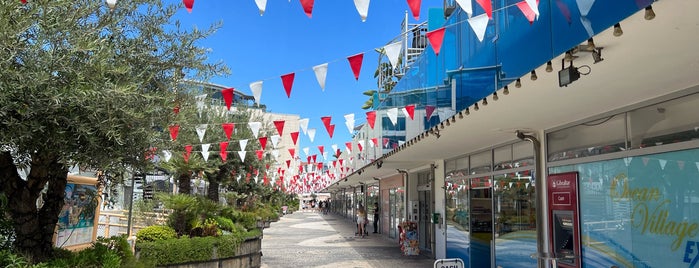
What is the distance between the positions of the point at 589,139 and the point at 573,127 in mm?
464

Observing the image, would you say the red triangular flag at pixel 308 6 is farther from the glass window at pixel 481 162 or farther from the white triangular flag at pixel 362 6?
the glass window at pixel 481 162

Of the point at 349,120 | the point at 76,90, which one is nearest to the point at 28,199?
the point at 76,90

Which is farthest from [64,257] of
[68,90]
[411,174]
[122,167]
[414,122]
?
[411,174]

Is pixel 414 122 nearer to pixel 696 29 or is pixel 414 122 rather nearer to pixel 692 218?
pixel 692 218

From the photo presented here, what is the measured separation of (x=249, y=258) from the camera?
35.1 feet

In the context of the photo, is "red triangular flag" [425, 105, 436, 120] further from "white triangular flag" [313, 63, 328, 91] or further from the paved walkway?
the paved walkway

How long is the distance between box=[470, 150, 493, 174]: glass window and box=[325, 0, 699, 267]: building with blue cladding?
0.06 metres

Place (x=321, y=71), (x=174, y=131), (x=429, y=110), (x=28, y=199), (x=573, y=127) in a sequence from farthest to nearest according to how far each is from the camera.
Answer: (x=429, y=110) < (x=573, y=127) < (x=321, y=71) < (x=174, y=131) < (x=28, y=199)

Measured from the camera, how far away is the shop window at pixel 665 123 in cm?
476

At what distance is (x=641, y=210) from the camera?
17.7 feet

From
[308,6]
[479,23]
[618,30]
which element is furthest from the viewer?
[479,23]

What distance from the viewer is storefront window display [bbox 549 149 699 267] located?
4.74 meters

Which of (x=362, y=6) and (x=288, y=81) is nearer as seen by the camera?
(x=362, y=6)

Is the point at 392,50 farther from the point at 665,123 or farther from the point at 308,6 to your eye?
the point at 665,123
